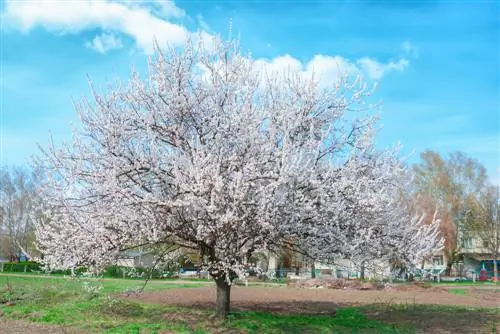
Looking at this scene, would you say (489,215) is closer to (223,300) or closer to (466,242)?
(466,242)

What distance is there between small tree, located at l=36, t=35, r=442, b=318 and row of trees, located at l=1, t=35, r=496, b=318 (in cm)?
3

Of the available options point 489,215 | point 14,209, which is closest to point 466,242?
point 489,215

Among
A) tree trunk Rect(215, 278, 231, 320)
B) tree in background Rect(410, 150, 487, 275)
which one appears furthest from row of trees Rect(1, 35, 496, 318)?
tree in background Rect(410, 150, 487, 275)

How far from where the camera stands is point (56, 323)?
1174 centimetres

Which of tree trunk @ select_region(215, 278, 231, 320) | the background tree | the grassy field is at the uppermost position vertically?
the background tree

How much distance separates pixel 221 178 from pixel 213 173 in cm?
34

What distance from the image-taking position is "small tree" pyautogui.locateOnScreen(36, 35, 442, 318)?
1001 cm

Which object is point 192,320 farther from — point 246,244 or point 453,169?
point 453,169

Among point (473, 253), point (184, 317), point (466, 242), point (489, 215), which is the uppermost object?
point (489, 215)

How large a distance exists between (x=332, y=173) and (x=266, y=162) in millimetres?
1442

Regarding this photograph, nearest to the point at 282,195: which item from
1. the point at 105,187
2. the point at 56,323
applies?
the point at 105,187

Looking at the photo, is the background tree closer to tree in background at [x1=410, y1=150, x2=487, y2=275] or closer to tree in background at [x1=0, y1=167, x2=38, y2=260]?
tree in background at [x1=410, y1=150, x2=487, y2=275]

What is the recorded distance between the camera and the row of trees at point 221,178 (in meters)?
10.0

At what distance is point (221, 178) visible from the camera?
381 inches
